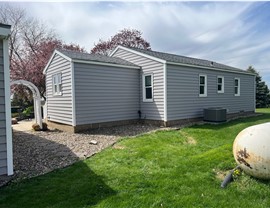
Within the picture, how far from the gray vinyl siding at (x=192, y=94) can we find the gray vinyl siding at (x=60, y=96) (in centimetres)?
463

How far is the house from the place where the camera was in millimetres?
9539

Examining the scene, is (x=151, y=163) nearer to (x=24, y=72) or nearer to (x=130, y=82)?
(x=130, y=82)

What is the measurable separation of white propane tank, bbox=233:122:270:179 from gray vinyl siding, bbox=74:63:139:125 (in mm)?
6980

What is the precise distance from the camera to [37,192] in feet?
11.6

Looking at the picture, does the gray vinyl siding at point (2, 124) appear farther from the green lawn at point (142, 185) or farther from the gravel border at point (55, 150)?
the green lawn at point (142, 185)

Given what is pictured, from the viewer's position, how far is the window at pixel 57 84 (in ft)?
34.9

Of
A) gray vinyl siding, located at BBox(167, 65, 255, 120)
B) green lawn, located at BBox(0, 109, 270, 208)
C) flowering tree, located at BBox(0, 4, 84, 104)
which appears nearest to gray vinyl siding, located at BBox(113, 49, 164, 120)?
gray vinyl siding, located at BBox(167, 65, 255, 120)

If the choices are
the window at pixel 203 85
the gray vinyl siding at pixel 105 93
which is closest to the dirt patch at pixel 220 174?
the gray vinyl siding at pixel 105 93

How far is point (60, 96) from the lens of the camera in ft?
34.8

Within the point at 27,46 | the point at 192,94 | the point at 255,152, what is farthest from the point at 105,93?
the point at 27,46

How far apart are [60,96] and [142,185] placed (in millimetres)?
8088

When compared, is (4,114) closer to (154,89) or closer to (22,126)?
(154,89)

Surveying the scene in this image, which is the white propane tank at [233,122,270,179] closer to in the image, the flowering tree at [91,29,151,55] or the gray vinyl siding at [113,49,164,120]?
the gray vinyl siding at [113,49,164,120]

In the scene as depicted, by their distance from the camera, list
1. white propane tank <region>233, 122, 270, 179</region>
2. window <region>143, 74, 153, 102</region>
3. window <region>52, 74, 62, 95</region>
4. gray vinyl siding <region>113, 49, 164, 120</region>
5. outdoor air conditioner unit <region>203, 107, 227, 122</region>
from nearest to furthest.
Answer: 1. white propane tank <region>233, 122, 270, 179</region>
2. gray vinyl siding <region>113, 49, 164, 120</region>
3. window <region>52, 74, 62, 95</region>
4. window <region>143, 74, 153, 102</region>
5. outdoor air conditioner unit <region>203, 107, 227, 122</region>
